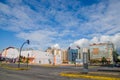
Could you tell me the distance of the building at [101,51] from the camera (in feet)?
474

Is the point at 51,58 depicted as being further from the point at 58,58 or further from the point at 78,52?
the point at 78,52

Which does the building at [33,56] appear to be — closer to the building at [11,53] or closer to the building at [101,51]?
the building at [11,53]

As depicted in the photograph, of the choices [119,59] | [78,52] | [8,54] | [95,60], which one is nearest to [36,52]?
[8,54]

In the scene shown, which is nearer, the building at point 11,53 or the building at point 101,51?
the building at point 11,53

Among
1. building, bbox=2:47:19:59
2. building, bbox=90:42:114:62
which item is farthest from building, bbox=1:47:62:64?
building, bbox=90:42:114:62

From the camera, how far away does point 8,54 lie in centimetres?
11919

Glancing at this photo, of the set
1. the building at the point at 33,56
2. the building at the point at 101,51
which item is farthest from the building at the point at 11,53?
the building at the point at 101,51

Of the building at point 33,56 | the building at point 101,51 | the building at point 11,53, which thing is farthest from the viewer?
the building at point 101,51

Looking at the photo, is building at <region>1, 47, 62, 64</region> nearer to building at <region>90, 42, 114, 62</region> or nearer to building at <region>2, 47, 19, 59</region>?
building at <region>2, 47, 19, 59</region>

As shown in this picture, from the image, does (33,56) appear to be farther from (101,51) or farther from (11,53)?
(101,51)

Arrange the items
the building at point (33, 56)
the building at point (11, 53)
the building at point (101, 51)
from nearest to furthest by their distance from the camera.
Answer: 1. the building at point (33, 56)
2. the building at point (11, 53)
3. the building at point (101, 51)

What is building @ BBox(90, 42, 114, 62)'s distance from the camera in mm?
144375

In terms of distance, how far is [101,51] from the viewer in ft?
481

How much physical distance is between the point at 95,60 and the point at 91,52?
12.8 metres
